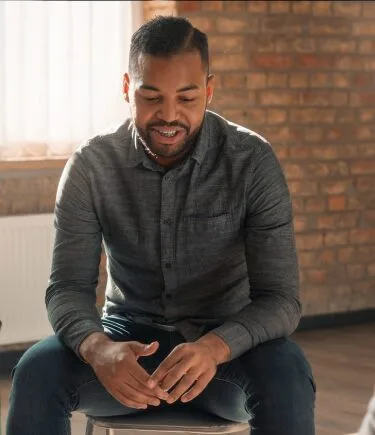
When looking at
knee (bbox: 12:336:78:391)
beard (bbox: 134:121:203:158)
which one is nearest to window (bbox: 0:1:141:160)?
beard (bbox: 134:121:203:158)

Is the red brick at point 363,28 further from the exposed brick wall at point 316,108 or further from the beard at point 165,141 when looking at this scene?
the beard at point 165,141

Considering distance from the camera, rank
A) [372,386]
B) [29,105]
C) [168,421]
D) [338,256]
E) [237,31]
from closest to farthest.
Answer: [168,421], [372,386], [29,105], [237,31], [338,256]

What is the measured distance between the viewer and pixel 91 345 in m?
2.07

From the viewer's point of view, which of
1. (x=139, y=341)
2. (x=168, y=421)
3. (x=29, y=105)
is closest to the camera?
(x=168, y=421)

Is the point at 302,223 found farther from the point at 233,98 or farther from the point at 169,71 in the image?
the point at 169,71

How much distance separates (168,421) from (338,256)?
3169 mm

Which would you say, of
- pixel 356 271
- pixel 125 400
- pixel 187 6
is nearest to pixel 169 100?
pixel 125 400

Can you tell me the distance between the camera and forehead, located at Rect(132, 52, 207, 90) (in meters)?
2.15

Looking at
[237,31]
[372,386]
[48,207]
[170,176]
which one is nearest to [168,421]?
[170,176]

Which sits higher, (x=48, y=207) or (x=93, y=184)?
(x=93, y=184)

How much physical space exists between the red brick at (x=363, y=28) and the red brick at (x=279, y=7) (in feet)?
1.24

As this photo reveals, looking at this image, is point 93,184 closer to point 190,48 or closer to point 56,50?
point 190,48

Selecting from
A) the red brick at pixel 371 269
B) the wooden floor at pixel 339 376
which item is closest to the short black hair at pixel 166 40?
the wooden floor at pixel 339 376

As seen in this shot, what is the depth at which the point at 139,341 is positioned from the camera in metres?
2.26
